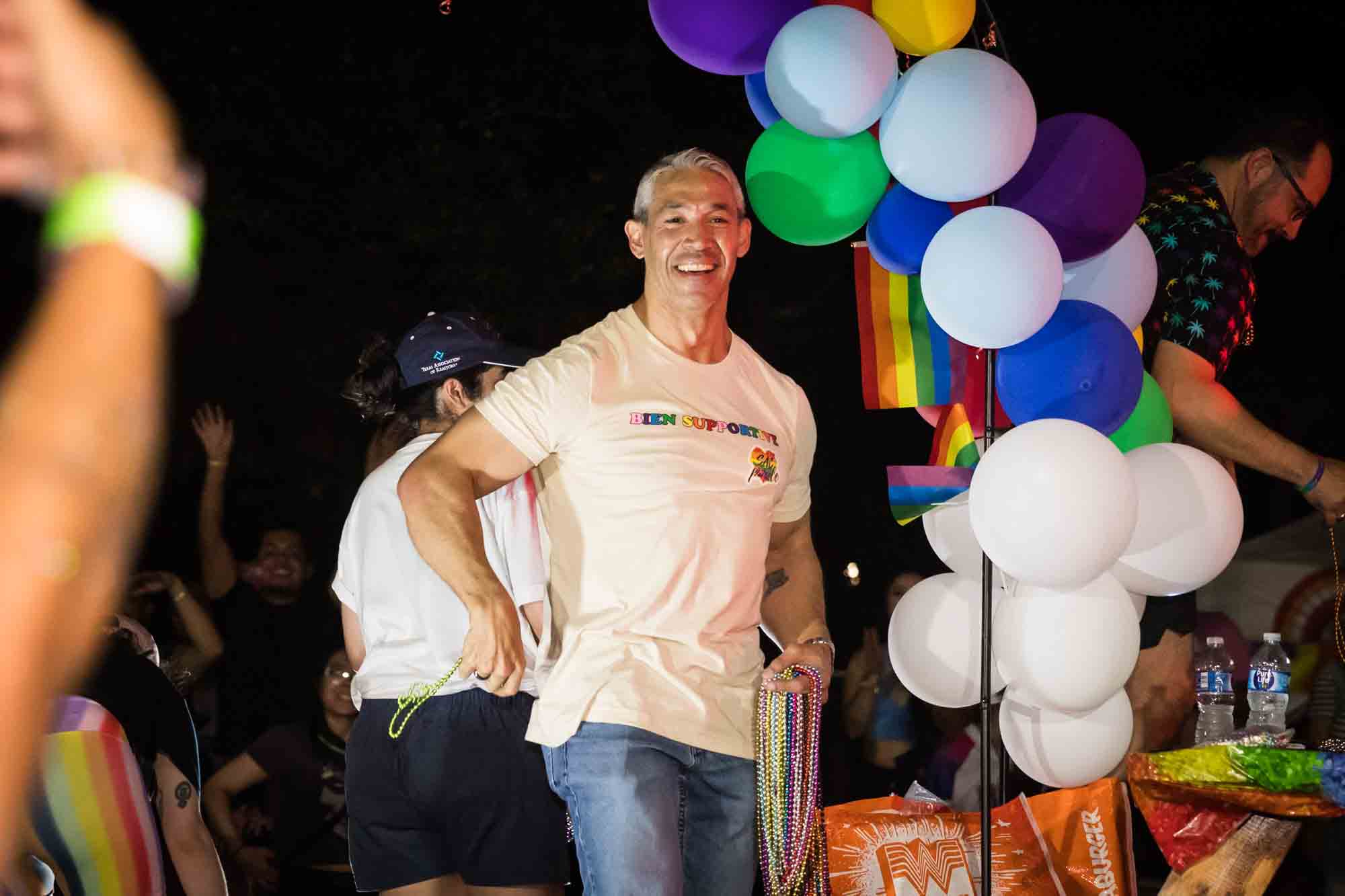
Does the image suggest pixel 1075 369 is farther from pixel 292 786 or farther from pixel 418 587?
pixel 292 786

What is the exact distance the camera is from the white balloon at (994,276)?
2.96 m

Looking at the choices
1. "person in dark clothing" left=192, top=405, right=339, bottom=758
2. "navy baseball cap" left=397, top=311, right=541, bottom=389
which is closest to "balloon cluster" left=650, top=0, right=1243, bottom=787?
"navy baseball cap" left=397, top=311, right=541, bottom=389

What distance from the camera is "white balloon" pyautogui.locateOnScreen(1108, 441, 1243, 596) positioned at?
3.20 meters

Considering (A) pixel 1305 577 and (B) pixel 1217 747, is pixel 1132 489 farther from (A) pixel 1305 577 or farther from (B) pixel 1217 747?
(A) pixel 1305 577

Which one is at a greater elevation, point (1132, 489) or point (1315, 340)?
point (1315, 340)

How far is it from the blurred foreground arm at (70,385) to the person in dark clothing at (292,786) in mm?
4905

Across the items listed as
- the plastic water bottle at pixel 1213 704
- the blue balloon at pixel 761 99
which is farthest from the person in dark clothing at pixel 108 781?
the plastic water bottle at pixel 1213 704

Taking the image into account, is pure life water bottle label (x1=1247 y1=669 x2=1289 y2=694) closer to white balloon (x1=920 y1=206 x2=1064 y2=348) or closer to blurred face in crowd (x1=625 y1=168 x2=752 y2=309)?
white balloon (x1=920 y1=206 x2=1064 y2=348)

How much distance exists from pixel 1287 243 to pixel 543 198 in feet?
13.1

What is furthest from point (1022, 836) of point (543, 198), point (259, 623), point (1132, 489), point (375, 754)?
point (543, 198)

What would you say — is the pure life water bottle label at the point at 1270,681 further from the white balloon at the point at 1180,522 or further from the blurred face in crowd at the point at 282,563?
the blurred face in crowd at the point at 282,563

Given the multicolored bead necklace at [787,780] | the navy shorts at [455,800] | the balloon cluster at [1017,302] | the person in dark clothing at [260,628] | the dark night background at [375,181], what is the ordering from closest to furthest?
the multicolored bead necklace at [787,780] < the balloon cluster at [1017,302] < the navy shorts at [455,800] < the person in dark clothing at [260,628] < the dark night background at [375,181]

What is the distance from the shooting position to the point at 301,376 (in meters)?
8.02

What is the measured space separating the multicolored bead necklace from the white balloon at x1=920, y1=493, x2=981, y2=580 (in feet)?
2.65
